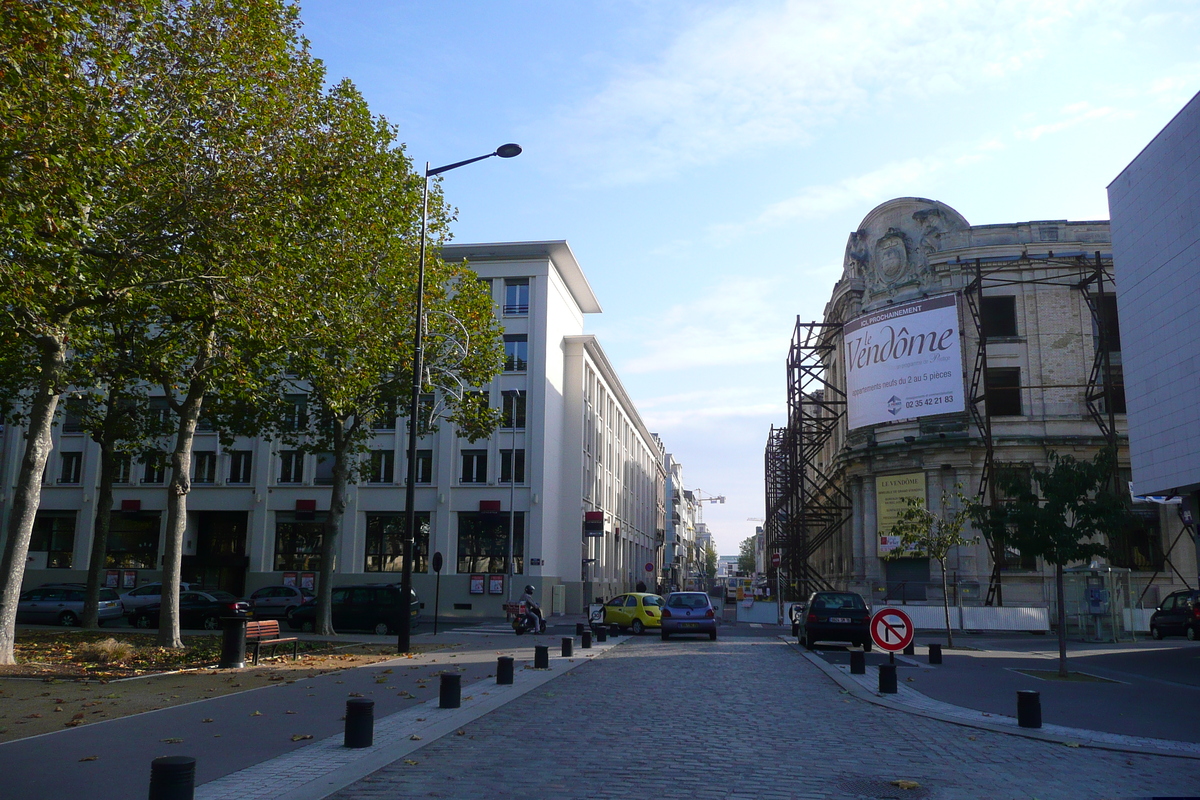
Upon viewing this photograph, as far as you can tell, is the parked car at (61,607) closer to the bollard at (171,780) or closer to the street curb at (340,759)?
the street curb at (340,759)

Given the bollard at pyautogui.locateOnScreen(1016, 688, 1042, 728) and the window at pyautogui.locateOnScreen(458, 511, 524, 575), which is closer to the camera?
the bollard at pyautogui.locateOnScreen(1016, 688, 1042, 728)

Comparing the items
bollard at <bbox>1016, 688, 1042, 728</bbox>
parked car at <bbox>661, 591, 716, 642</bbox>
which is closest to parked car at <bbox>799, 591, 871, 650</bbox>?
parked car at <bbox>661, 591, 716, 642</bbox>

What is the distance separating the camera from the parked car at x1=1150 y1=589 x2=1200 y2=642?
29.3 metres

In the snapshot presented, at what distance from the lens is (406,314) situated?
25234 mm

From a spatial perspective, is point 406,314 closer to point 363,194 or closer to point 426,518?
point 363,194

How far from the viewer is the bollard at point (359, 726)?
9062 millimetres

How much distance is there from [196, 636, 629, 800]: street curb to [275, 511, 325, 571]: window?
3489cm

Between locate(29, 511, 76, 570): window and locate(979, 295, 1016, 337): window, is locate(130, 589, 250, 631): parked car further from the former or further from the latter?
locate(979, 295, 1016, 337): window

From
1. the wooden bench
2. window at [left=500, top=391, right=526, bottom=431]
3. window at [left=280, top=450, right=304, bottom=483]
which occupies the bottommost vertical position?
the wooden bench

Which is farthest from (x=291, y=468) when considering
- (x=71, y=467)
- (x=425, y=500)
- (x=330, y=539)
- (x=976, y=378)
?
(x=976, y=378)

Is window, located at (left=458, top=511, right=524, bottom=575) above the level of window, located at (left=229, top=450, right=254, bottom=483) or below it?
below

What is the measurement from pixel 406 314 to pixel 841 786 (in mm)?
19701

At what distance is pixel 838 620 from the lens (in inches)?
949

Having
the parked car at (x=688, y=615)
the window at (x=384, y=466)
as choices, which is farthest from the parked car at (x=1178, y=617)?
the window at (x=384, y=466)
